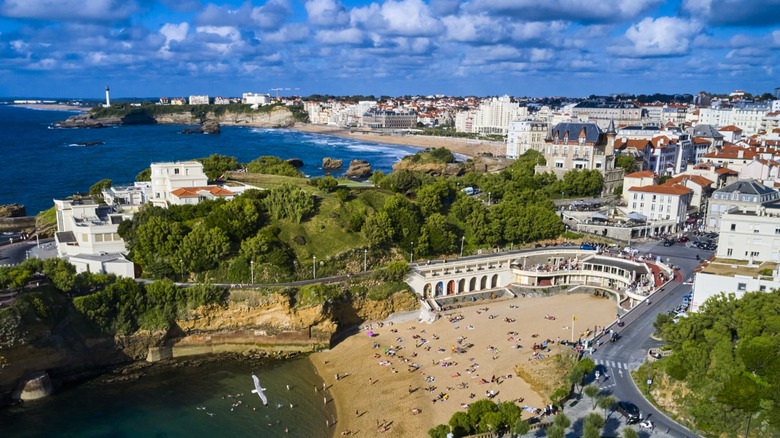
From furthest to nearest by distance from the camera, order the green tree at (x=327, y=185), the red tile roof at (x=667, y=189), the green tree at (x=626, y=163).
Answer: the green tree at (x=626, y=163) < the red tile roof at (x=667, y=189) < the green tree at (x=327, y=185)

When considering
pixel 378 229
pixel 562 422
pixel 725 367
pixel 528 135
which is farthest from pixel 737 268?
pixel 528 135

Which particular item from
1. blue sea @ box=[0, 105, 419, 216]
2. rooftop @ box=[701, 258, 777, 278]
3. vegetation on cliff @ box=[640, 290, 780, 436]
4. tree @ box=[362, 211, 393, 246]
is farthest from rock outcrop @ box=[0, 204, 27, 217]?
rooftop @ box=[701, 258, 777, 278]

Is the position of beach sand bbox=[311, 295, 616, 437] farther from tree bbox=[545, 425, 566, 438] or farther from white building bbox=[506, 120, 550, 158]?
white building bbox=[506, 120, 550, 158]

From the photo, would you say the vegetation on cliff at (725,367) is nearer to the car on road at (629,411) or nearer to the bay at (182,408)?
the car on road at (629,411)

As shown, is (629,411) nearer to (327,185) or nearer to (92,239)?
(327,185)

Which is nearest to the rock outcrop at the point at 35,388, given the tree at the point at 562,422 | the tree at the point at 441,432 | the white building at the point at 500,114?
the tree at the point at 441,432

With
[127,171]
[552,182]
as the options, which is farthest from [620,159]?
[127,171]
